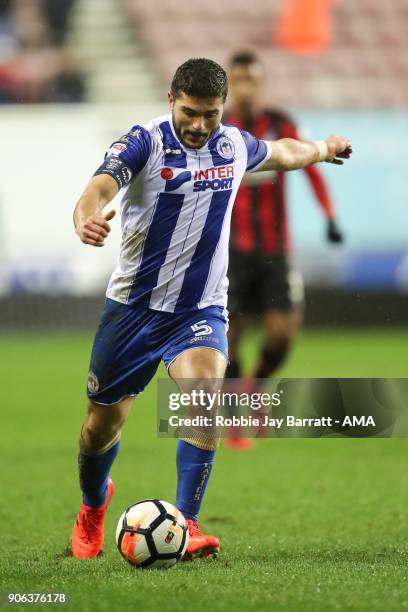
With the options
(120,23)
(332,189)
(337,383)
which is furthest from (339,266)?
(337,383)

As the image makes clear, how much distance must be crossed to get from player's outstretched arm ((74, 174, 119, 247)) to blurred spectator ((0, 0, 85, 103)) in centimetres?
1246

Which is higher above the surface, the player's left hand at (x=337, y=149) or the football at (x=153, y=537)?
the player's left hand at (x=337, y=149)

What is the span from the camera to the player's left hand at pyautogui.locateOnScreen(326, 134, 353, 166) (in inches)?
197

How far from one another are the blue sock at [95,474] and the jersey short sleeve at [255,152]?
4.21 ft

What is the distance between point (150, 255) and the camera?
4.62 meters

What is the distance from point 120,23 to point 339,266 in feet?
20.4

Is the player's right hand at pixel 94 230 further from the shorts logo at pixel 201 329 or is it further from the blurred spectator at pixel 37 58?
the blurred spectator at pixel 37 58

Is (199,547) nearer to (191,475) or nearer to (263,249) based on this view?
(191,475)

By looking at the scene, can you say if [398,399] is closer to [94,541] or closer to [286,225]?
[94,541]

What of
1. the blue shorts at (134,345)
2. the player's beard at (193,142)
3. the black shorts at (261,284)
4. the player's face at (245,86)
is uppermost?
the player's face at (245,86)

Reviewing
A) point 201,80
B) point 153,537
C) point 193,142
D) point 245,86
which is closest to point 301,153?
point 193,142

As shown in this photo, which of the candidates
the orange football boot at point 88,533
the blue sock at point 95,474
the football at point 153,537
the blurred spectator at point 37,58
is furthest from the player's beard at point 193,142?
the blurred spectator at point 37,58

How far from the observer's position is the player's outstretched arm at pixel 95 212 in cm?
387

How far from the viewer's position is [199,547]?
4.39m
